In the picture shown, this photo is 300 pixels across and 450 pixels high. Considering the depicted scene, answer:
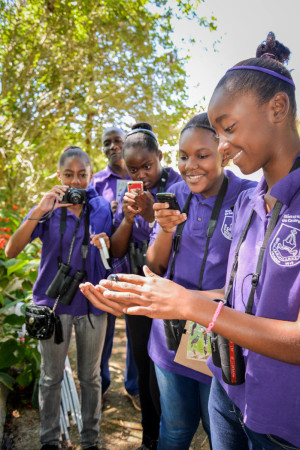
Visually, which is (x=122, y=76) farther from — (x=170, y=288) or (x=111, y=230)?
(x=170, y=288)

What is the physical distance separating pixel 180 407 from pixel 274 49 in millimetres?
1712

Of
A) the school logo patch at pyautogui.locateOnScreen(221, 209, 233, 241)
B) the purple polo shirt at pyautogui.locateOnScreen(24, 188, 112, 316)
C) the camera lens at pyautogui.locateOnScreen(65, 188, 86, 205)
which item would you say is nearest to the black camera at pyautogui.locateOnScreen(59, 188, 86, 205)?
the camera lens at pyautogui.locateOnScreen(65, 188, 86, 205)

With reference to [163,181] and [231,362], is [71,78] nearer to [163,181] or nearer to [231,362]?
[163,181]

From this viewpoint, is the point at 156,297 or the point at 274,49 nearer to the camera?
the point at 156,297

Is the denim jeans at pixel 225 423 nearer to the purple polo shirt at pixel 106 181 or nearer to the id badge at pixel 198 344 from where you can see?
the id badge at pixel 198 344

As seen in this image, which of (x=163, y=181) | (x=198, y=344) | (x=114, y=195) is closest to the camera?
(x=198, y=344)

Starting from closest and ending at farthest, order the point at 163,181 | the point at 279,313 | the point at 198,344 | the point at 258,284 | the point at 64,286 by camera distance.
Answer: the point at 279,313 → the point at 258,284 → the point at 198,344 → the point at 64,286 → the point at 163,181

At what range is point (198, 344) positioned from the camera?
1.59 m

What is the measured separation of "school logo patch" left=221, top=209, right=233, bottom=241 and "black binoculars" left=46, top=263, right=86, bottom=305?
1.13m

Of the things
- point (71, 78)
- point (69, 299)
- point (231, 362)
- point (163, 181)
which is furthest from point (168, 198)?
point (71, 78)

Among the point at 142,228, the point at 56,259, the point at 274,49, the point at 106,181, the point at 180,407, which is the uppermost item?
the point at 274,49

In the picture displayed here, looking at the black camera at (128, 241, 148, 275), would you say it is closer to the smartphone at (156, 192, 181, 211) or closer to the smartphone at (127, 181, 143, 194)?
the smartphone at (127, 181, 143, 194)

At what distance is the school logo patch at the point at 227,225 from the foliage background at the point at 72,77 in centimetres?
471

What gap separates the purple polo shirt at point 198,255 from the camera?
1.65 meters
